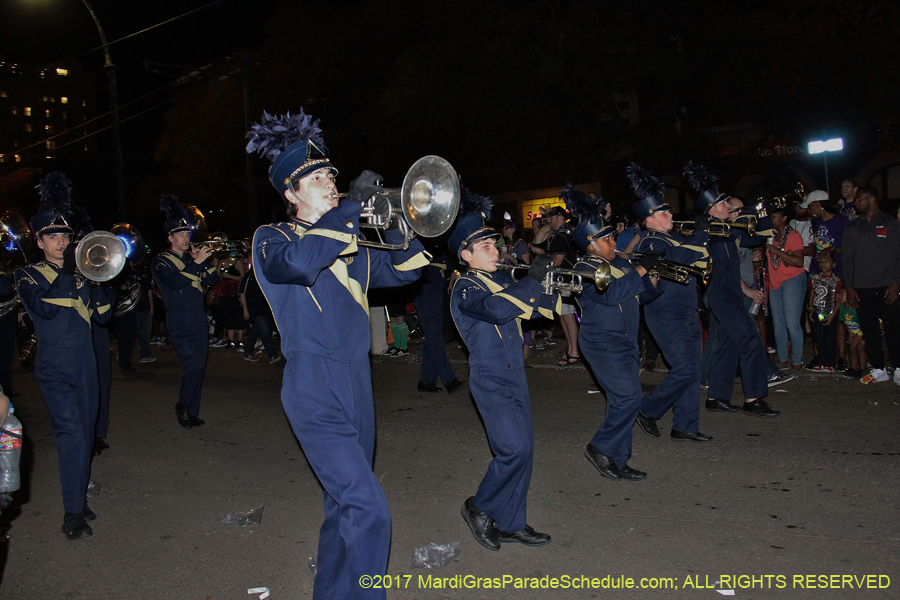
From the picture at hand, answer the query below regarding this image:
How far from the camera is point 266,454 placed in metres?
6.76

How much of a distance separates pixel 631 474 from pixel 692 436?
1147mm

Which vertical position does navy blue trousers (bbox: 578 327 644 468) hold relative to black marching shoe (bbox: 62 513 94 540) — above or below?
above

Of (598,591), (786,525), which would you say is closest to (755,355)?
(786,525)

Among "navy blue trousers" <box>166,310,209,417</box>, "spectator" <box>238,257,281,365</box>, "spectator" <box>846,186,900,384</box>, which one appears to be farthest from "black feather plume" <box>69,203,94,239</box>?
"spectator" <box>846,186,900,384</box>

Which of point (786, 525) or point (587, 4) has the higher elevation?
point (587, 4)

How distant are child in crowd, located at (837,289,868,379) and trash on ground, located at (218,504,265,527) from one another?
274 inches

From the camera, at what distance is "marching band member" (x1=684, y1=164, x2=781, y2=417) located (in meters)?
7.03

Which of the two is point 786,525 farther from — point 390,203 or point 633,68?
point 633,68

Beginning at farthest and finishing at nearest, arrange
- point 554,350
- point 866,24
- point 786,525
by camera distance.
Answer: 1. point 866,24
2. point 554,350
3. point 786,525

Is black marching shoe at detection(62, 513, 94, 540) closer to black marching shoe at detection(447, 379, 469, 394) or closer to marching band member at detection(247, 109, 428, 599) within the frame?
marching band member at detection(247, 109, 428, 599)

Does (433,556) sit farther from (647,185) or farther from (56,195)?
(56,195)

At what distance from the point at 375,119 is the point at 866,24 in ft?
39.7

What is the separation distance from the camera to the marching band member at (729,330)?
7.03 metres

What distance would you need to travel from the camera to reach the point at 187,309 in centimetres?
764
